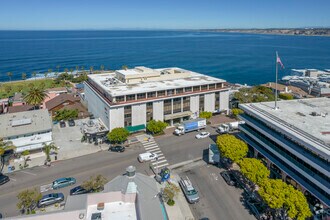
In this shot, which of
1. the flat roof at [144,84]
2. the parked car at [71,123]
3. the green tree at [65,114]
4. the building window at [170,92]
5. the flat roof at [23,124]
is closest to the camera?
the flat roof at [23,124]

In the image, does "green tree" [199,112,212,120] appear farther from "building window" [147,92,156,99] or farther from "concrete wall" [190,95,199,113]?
"building window" [147,92,156,99]

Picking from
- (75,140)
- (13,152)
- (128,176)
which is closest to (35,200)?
(128,176)

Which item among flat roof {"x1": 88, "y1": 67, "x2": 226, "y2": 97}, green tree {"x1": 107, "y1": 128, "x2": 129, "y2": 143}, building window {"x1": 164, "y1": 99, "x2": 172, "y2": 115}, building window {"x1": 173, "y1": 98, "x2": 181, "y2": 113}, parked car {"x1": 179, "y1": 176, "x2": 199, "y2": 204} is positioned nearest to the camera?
parked car {"x1": 179, "y1": 176, "x2": 199, "y2": 204}

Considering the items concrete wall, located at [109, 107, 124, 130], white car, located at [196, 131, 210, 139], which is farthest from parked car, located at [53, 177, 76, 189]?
white car, located at [196, 131, 210, 139]

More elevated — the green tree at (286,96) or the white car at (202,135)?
the green tree at (286,96)

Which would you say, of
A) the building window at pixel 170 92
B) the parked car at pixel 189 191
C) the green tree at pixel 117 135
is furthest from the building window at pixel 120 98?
the parked car at pixel 189 191

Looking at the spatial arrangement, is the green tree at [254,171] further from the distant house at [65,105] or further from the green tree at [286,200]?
the distant house at [65,105]
